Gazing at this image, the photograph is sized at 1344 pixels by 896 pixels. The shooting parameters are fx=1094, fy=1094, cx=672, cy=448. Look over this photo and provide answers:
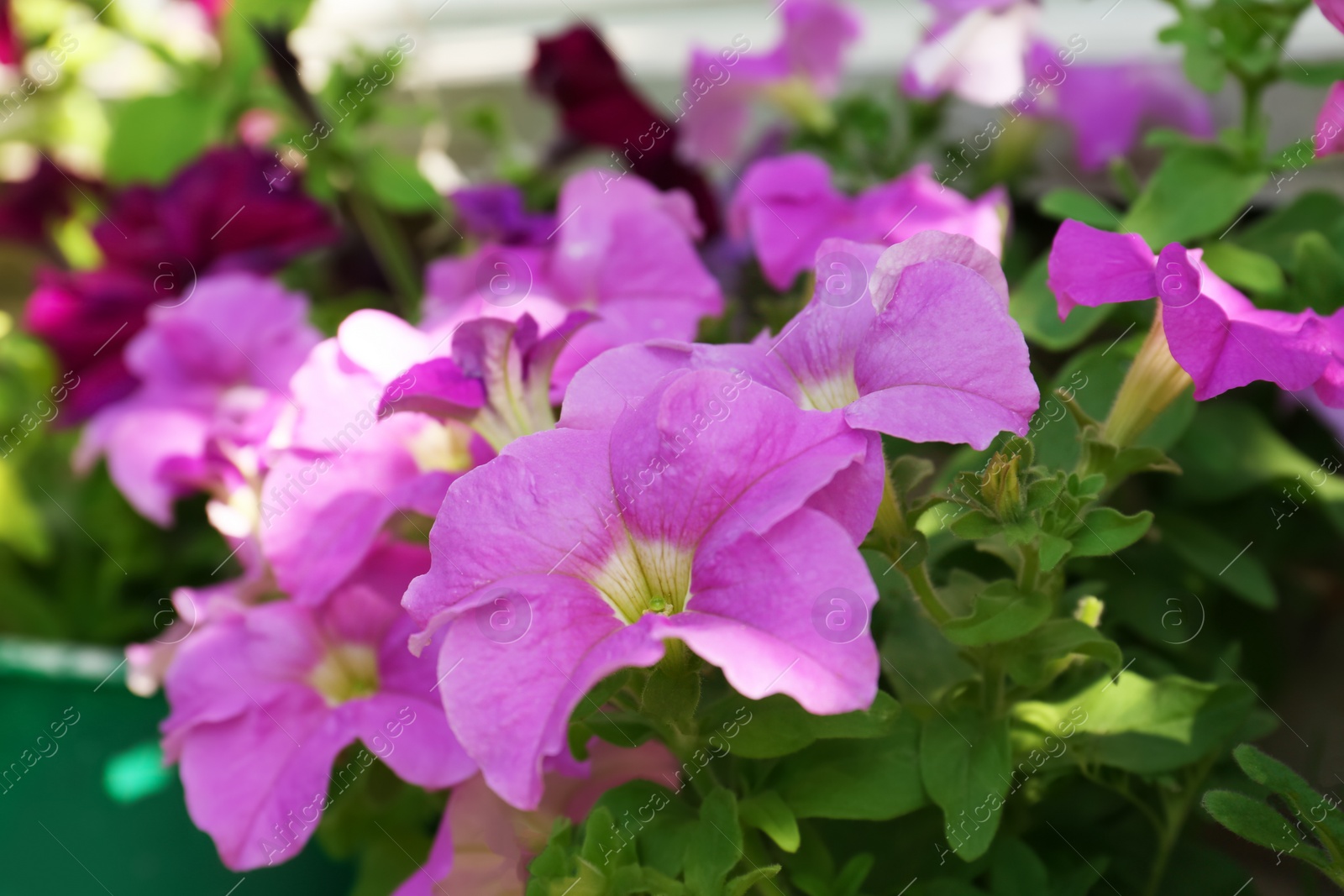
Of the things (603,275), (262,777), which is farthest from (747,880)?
(603,275)

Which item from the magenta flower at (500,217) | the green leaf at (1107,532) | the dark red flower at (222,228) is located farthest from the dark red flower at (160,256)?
the green leaf at (1107,532)

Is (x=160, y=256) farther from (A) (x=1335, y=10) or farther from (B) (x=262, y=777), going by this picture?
(A) (x=1335, y=10)

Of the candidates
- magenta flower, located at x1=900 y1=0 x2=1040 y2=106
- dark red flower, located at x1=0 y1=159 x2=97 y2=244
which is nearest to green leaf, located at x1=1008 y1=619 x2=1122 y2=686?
magenta flower, located at x1=900 y1=0 x2=1040 y2=106

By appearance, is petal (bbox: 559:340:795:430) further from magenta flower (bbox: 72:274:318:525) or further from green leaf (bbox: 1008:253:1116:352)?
magenta flower (bbox: 72:274:318:525)

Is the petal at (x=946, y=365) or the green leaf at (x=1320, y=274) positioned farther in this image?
the green leaf at (x=1320, y=274)

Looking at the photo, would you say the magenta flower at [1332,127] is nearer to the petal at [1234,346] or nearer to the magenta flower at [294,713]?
the petal at [1234,346]

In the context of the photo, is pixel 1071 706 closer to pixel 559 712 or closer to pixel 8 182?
pixel 559 712

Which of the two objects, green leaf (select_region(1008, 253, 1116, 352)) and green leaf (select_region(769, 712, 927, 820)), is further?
green leaf (select_region(1008, 253, 1116, 352))
